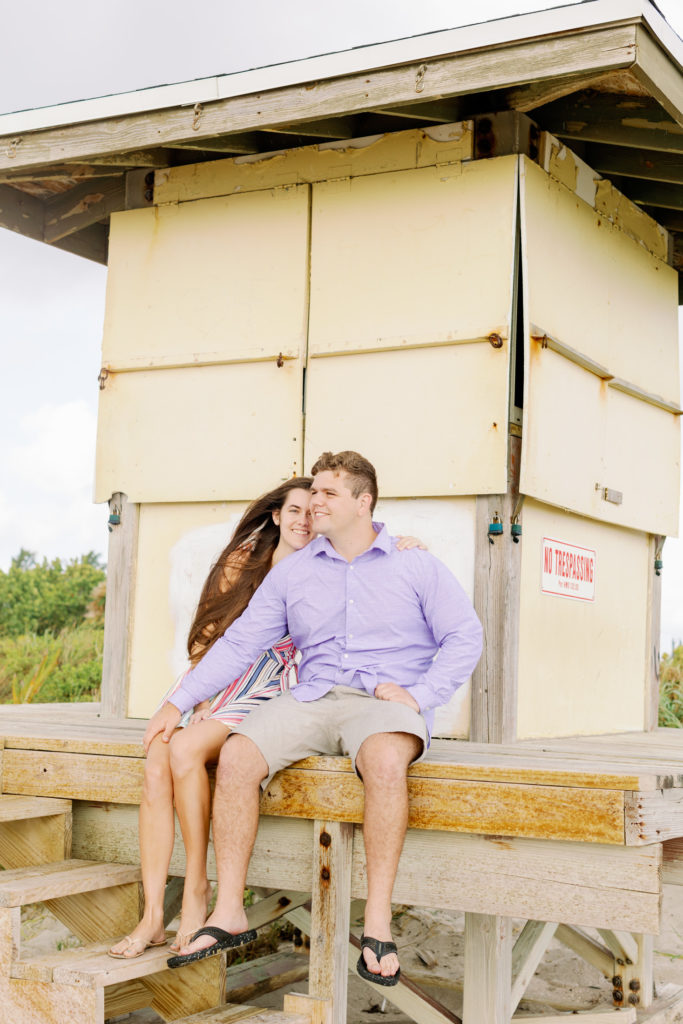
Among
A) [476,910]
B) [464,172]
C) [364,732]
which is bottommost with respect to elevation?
[476,910]

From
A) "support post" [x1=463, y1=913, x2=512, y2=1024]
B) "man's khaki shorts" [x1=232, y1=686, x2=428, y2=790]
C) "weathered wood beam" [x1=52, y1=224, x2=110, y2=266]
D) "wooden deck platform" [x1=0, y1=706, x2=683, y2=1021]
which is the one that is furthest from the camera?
"weathered wood beam" [x1=52, y1=224, x2=110, y2=266]

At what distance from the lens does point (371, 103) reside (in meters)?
4.99

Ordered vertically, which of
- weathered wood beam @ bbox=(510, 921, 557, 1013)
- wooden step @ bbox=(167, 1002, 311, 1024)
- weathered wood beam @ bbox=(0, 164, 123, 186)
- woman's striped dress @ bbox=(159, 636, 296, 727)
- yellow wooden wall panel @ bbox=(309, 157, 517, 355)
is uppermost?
weathered wood beam @ bbox=(0, 164, 123, 186)

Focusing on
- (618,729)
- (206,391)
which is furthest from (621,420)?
(206,391)

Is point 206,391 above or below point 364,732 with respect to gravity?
above

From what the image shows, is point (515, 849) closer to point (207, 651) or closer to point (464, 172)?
point (207, 651)

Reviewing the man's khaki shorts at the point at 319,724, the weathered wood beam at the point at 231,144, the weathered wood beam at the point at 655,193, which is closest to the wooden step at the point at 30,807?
the man's khaki shorts at the point at 319,724

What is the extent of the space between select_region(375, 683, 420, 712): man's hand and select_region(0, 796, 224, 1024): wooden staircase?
3.60 feet

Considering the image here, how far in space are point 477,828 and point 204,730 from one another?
1.02 m

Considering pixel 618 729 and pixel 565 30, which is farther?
pixel 618 729

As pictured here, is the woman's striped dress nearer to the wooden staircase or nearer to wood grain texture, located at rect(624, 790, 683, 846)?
the wooden staircase

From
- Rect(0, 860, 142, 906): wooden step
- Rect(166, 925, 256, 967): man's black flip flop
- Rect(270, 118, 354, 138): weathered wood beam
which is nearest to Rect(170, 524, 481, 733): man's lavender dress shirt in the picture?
Rect(0, 860, 142, 906): wooden step

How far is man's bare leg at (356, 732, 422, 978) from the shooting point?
357 centimetres

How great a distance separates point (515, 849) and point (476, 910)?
0.89 feet
